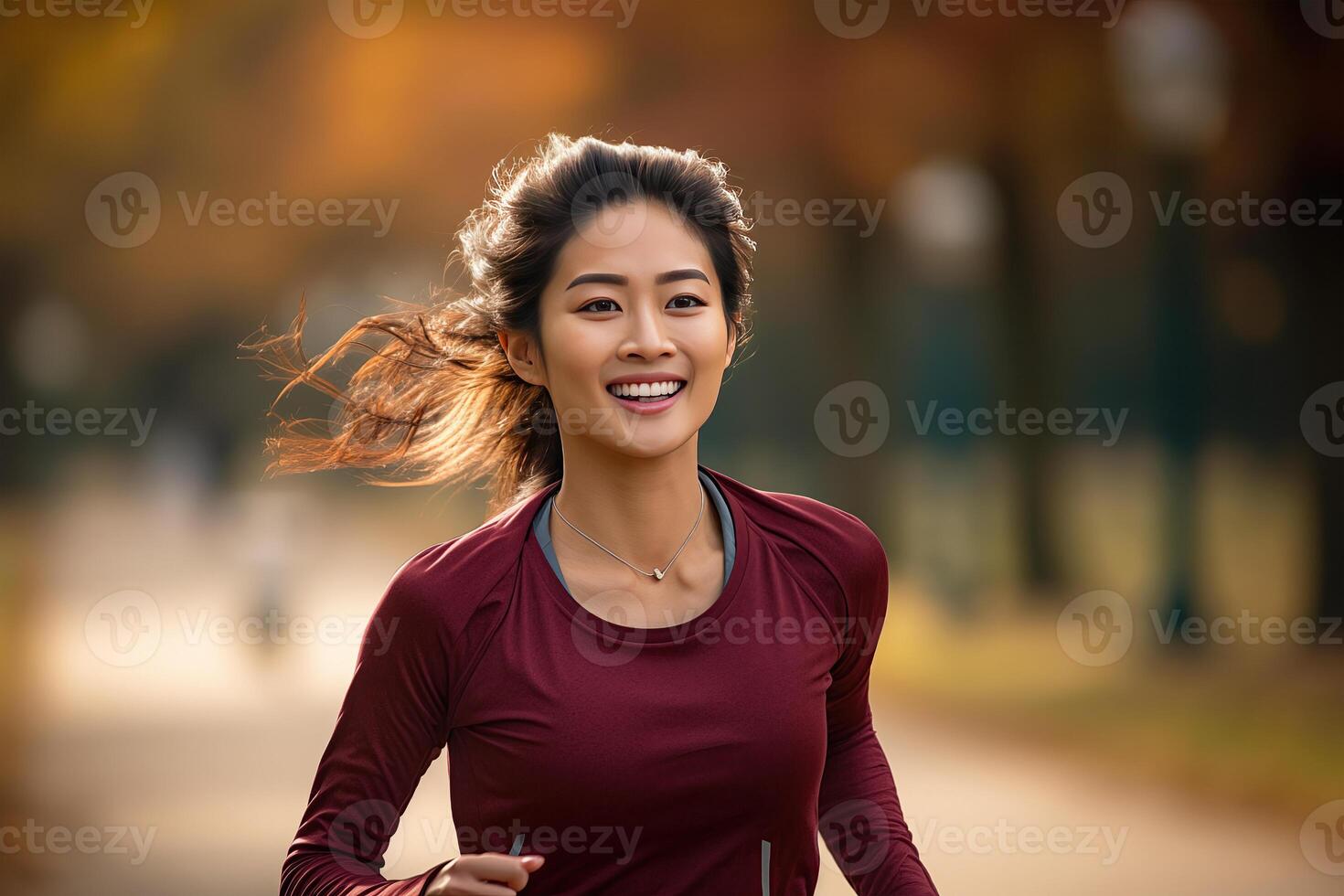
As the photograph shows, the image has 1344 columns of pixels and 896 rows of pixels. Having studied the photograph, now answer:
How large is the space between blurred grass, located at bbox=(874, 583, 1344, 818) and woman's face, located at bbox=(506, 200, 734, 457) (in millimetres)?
3080

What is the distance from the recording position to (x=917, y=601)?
195 inches

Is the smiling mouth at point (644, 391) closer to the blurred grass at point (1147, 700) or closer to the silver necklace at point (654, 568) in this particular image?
the silver necklace at point (654, 568)

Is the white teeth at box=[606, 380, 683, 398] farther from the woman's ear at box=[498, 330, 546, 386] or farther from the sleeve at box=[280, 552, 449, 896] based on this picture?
the sleeve at box=[280, 552, 449, 896]

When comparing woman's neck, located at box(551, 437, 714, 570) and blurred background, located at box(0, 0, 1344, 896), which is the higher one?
blurred background, located at box(0, 0, 1344, 896)

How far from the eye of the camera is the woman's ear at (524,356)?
1.49 m

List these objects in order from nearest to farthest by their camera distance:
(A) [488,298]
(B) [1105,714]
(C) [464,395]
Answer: (A) [488,298] → (C) [464,395] → (B) [1105,714]

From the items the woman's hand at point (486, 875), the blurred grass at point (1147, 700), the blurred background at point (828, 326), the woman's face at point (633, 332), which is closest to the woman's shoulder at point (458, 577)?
the woman's face at point (633, 332)

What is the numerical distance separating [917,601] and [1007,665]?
0.39m

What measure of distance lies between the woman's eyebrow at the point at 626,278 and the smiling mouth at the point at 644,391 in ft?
0.34

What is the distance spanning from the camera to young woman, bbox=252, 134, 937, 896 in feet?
4.32

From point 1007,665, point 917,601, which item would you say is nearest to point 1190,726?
point 1007,665

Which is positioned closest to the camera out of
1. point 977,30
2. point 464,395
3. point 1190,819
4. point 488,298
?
point 488,298

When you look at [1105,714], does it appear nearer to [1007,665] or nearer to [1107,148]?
[1007,665]

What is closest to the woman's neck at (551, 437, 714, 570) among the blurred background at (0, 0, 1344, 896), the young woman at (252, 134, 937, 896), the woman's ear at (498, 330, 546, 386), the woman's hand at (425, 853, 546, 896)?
the young woman at (252, 134, 937, 896)
